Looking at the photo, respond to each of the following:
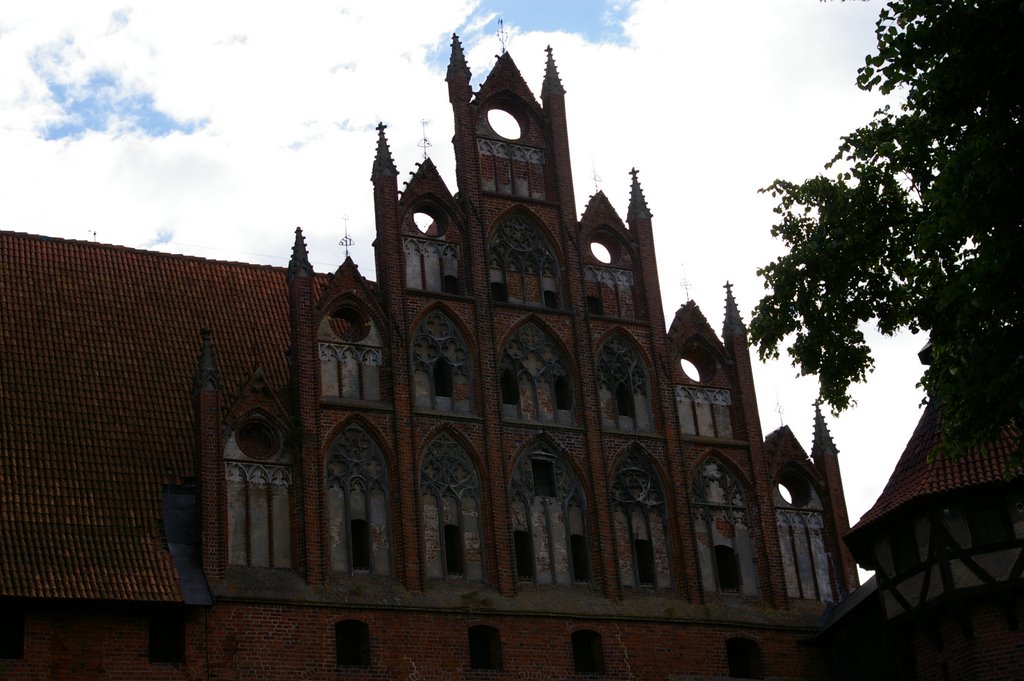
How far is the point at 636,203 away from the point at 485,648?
9.01 m

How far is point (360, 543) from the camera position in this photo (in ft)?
80.5

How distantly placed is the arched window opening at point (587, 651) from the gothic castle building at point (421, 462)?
0.15ft

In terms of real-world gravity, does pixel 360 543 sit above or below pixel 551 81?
below

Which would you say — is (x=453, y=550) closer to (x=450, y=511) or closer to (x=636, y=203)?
(x=450, y=511)

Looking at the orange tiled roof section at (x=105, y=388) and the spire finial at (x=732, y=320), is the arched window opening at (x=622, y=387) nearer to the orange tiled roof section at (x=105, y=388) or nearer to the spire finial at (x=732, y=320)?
the spire finial at (x=732, y=320)

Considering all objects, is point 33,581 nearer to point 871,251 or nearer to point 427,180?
point 427,180

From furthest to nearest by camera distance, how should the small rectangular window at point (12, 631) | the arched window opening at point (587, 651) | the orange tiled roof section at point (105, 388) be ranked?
the arched window opening at point (587, 651), the orange tiled roof section at point (105, 388), the small rectangular window at point (12, 631)

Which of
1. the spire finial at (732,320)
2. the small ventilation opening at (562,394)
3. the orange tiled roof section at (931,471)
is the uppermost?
the spire finial at (732,320)

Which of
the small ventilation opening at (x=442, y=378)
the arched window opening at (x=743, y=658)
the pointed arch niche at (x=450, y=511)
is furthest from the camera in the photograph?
the small ventilation opening at (x=442, y=378)

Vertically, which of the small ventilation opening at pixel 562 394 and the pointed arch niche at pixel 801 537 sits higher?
the small ventilation opening at pixel 562 394

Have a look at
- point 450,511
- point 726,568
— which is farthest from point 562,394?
point 726,568

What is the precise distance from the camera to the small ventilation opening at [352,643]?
23.6 m

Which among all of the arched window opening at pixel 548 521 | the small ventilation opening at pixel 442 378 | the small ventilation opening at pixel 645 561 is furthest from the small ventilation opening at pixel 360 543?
the small ventilation opening at pixel 645 561

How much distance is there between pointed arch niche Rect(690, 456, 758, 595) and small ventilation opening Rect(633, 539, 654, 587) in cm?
84
